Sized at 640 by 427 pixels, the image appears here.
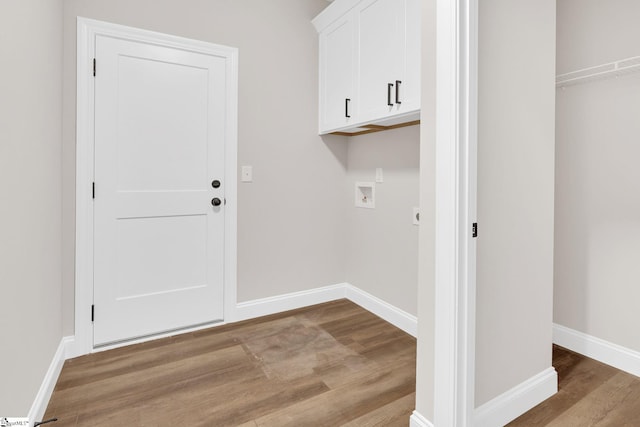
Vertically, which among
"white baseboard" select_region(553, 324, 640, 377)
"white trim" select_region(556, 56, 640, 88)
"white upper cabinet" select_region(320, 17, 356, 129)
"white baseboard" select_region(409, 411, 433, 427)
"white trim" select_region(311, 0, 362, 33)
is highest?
"white trim" select_region(311, 0, 362, 33)

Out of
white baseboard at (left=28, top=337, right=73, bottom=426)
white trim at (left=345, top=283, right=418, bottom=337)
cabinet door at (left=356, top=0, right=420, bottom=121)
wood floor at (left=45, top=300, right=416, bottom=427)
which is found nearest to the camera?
white baseboard at (left=28, top=337, right=73, bottom=426)

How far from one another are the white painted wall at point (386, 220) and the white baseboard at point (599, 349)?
3.01 feet

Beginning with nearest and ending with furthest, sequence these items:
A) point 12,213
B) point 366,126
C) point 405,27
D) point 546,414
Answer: point 12,213 → point 546,414 → point 405,27 → point 366,126

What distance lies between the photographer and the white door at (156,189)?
212 cm

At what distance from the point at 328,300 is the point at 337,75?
190cm

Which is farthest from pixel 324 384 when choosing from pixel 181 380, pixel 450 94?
pixel 450 94

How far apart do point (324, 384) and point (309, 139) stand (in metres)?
1.87

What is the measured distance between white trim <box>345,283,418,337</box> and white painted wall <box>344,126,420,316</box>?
39mm

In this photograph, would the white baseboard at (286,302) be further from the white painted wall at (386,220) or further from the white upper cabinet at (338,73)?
A: the white upper cabinet at (338,73)

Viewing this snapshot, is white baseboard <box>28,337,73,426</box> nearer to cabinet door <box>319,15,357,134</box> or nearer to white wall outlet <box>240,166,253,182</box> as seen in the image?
white wall outlet <box>240,166,253,182</box>

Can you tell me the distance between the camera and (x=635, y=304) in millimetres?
1847

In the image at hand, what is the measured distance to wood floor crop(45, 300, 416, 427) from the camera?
153 centimetres

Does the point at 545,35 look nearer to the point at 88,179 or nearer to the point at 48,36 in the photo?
the point at 48,36

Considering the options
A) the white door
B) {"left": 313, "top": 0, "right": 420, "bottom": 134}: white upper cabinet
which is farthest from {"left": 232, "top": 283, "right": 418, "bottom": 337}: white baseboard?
{"left": 313, "top": 0, "right": 420, "bottom": 134}: white upper cabinet
